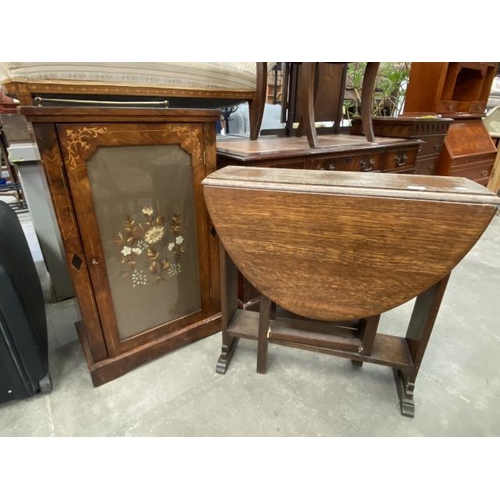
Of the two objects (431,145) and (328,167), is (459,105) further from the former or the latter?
(328,167)

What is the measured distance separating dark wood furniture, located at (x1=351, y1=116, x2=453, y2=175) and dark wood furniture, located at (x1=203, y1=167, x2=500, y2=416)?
1354mm

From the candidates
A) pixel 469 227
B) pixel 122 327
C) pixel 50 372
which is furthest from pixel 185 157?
pixel 50 372

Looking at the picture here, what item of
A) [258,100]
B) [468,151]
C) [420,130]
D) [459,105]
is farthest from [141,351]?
[459,105]

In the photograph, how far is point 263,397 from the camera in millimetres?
1182

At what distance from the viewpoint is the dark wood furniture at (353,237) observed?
2.80 ft

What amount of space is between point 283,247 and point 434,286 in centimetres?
53

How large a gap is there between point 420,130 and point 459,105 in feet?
4.69

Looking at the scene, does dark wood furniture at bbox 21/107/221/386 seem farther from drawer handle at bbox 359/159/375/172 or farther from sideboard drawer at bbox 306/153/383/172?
drawer handle at bbox 359/159/375/172

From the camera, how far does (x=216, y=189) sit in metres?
0.96

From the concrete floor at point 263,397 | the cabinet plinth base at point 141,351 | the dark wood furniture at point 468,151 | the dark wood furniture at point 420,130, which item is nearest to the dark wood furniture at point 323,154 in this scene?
the dark wood furniture at point 420,130

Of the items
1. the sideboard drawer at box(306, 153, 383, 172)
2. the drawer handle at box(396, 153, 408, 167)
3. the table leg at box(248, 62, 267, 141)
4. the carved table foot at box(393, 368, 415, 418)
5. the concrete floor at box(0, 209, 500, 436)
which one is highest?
the table leg at box(248, 62, 267, 141)

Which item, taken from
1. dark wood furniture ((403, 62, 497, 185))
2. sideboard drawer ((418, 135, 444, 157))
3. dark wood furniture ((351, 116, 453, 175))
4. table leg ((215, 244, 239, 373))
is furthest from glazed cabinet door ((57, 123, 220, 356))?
dark wood furniture ((403, 62, 497, 185))

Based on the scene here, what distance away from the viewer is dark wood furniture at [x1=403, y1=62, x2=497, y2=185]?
108 inches

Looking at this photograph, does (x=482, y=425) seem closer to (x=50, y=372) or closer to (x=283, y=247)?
(x=283, y=247)
